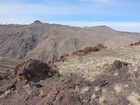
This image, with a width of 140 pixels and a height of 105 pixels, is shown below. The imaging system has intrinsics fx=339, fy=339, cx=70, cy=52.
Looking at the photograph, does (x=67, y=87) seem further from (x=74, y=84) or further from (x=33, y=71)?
(x=33, y=71)

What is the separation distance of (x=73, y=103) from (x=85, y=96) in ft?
3.76

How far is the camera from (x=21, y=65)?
73.8ft

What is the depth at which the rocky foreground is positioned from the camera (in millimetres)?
17781

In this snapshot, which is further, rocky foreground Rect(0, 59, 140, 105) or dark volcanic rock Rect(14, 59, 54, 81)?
dark volcanic rock Rect(14, 59, 54, 81)

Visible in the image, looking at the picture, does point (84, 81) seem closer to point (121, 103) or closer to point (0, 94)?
point (121, 103)

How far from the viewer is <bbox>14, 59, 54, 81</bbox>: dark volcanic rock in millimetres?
21505

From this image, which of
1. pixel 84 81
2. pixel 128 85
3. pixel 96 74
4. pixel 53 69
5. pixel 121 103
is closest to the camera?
pixel 121 103

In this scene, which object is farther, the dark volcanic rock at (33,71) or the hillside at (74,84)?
the dark volcanic rock at (33,71)

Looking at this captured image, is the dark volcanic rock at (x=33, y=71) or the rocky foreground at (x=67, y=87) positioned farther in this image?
the dark volcanic rock at (x=33, y=71)

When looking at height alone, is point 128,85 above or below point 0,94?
above

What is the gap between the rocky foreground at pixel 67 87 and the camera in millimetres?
17781

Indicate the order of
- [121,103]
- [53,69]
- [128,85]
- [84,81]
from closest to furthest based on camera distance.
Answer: [121,103], [128,85], [84,81], [53,69]

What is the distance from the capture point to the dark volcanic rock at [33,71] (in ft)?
70.6

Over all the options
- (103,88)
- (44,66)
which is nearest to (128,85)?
(103,88)
